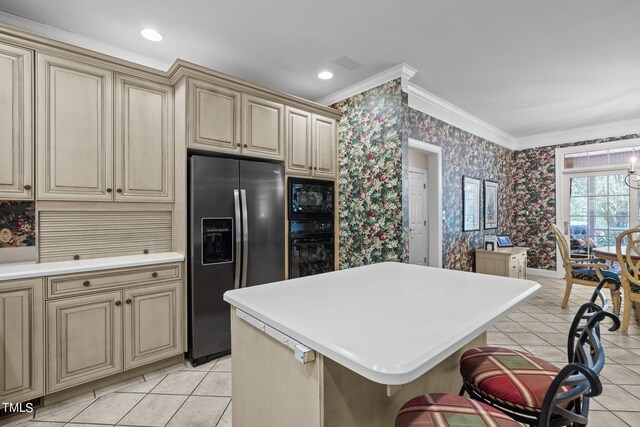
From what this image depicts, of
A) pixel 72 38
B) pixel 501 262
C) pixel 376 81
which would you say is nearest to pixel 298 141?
pixel 376 81

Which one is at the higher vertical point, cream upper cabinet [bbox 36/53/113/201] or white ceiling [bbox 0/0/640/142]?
white ceiling [bbox 0/0/640/142]

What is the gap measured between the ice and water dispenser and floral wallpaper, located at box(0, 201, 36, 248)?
1.24 metres

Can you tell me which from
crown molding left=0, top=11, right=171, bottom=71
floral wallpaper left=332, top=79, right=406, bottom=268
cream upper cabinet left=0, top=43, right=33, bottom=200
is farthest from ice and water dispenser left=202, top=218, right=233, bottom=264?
crown molding left=0, top=11, right=171, bottom=71

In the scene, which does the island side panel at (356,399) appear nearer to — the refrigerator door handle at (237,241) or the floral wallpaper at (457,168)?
the refrigerator door handle at (237,241)

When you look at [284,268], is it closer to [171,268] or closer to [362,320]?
[171,268]

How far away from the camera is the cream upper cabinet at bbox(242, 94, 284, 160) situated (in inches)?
109

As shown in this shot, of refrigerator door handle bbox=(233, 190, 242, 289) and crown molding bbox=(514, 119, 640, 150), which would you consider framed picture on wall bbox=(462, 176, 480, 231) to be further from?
refrigerator door handle bbox=(233, 190, 242, 289)

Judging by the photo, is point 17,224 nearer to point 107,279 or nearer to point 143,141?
point 107,279

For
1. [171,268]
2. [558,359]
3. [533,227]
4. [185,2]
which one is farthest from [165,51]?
[533,227]

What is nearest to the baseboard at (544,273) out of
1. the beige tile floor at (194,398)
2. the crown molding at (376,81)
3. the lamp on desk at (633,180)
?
the lamp on desk at (633,180)

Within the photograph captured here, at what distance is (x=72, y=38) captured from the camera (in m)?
2.35

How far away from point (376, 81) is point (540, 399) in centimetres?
298

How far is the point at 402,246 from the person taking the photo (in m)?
2.99

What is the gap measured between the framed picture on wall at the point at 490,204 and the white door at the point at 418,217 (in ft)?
3.76
